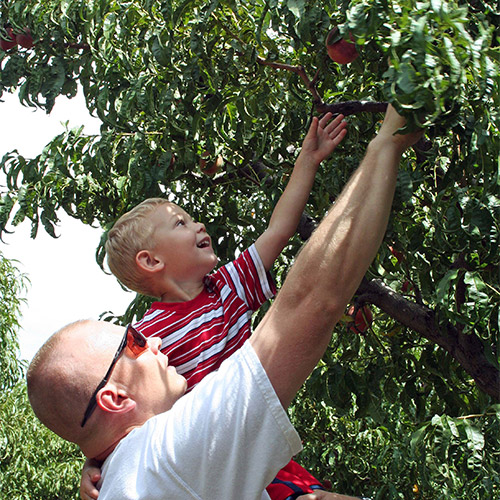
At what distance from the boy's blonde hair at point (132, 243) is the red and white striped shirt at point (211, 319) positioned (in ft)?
0.41

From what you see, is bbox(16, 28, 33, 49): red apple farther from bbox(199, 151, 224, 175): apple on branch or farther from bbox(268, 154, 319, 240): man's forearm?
bbox(268, 154, 319, 240): man's forearm

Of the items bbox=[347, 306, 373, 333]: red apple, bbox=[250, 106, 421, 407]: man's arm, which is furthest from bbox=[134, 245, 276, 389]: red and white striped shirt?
bbox=[347, 306, 373, 333]: red apple

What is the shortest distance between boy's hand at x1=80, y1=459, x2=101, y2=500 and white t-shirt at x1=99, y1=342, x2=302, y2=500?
9.6 inches

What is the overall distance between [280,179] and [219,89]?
1.23 ft

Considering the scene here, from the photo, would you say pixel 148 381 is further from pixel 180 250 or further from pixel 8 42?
pixel 8 42

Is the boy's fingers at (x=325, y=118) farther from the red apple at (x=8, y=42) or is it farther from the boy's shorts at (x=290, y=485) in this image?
the red apple at (x=8, y=42)

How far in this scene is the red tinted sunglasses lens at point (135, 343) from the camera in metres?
1.46

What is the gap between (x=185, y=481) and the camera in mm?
1193

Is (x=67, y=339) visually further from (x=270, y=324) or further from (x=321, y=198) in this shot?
(x=321, y=198)

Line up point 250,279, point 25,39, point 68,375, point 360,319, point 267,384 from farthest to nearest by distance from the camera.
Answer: point 25,39 < point 360,319 < point 250,279 < point 68,375 < point 267,384

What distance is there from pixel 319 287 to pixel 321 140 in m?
0.84

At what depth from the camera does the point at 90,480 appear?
1490 millimetres

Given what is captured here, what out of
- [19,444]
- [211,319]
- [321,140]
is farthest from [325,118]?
[19,444]

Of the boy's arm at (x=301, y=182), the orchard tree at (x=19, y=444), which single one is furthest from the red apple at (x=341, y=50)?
the orchard tree at (x=19, y=444)
